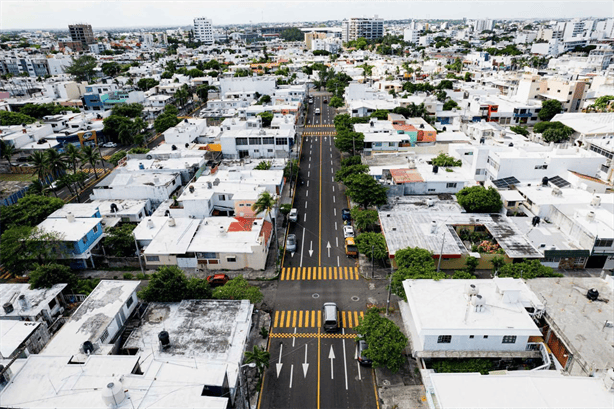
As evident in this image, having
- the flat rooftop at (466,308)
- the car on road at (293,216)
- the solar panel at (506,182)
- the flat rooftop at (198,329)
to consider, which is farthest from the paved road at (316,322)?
the solar panel at (506,182)

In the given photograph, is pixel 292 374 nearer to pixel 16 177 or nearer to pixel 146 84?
pixel 16 177

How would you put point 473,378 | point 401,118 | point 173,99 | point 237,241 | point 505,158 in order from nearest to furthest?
point 473,378 → point 237,241 → point 505,158 → point 401,118 → point 173,99

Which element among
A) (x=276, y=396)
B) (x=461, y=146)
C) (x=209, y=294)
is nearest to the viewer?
(x=276, y=396)

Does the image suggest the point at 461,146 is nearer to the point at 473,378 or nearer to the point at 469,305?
the point at 469,305

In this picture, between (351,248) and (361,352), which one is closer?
(361,352)

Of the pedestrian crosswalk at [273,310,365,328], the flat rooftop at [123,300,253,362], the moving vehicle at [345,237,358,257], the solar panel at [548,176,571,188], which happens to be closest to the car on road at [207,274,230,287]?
the flat rooftop at [123,300,253,362]

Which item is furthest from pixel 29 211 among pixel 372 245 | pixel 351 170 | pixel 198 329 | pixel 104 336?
pixel 351 170

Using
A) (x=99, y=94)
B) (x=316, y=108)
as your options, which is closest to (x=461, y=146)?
(x=316, y=108)
